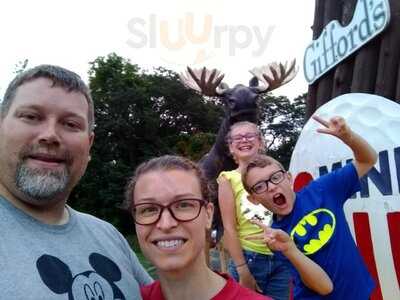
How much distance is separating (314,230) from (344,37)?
182cm

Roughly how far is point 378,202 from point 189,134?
102ft

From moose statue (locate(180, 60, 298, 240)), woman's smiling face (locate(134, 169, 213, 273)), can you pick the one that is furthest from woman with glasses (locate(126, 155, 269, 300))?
moose statue (locate(180, 60, 298, 240))

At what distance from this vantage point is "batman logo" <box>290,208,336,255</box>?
8.15 ft

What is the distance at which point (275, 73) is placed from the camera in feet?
20.8

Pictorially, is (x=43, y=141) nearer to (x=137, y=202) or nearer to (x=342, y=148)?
(x=137, y=202)

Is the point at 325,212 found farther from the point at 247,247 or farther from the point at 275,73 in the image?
the point at 275,73

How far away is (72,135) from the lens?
1.77 m

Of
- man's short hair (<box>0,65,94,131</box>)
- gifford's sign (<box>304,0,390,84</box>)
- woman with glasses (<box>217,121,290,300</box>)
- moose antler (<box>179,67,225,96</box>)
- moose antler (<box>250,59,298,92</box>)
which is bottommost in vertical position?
woman with glasses (<box>217,121,290,300</box>)

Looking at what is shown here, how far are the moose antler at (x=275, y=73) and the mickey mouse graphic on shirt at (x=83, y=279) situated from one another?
4.72 metres

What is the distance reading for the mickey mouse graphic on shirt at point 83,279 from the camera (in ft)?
5.13

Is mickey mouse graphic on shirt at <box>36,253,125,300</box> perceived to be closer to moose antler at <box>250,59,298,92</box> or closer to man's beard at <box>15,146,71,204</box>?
man's beard at <box>15,146,71,204</box>

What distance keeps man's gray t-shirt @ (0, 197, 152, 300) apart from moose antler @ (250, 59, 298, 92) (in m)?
4.64

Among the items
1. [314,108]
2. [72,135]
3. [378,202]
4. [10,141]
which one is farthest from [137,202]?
[314,108]

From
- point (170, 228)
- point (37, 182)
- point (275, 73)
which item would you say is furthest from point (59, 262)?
point (275, 73)
